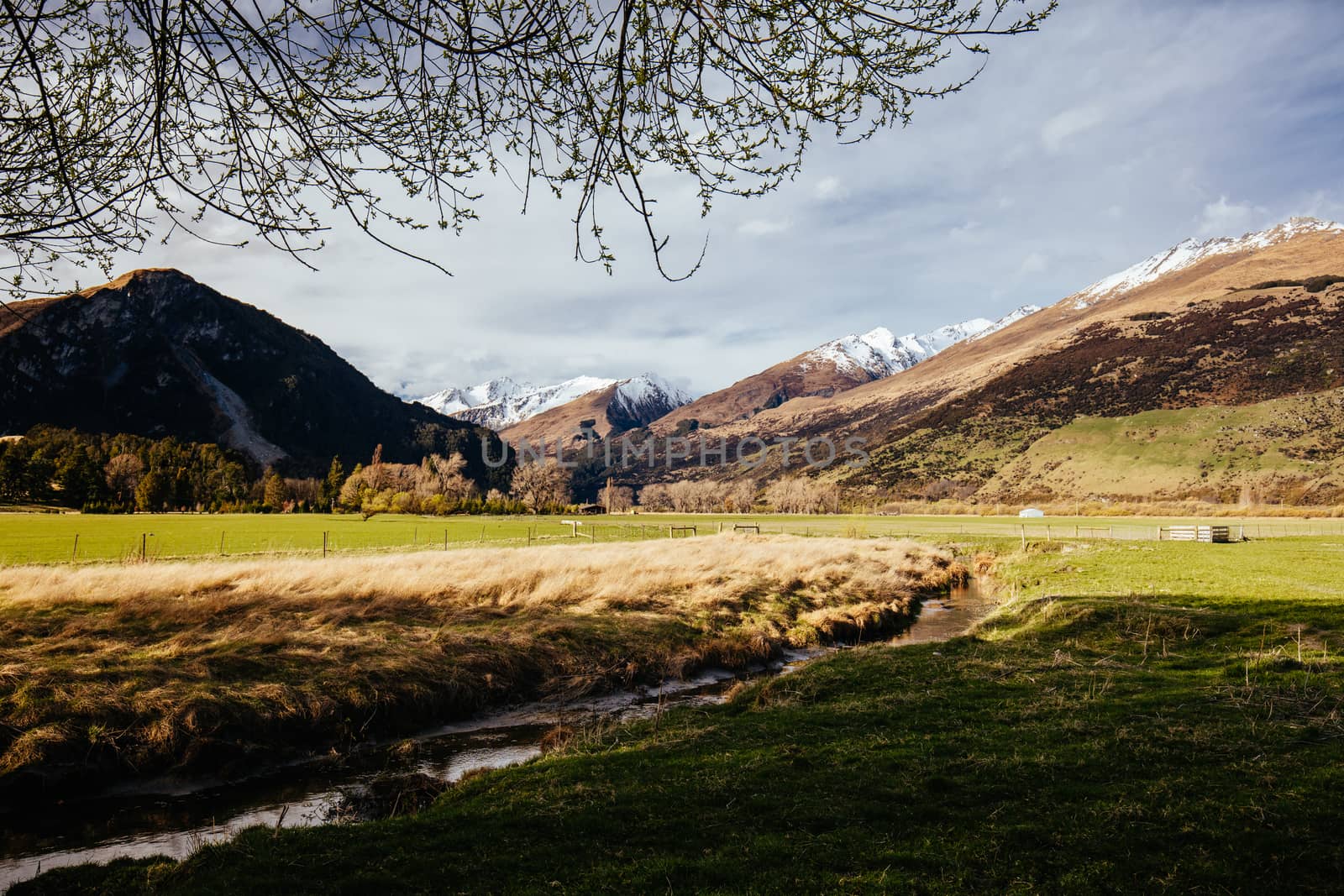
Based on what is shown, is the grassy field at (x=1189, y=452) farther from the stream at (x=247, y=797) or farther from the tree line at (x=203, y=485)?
the stream at (x=247, y=797)

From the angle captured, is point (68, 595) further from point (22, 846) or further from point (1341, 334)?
point (1341, 334)

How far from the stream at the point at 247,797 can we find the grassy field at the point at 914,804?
1.77 meters

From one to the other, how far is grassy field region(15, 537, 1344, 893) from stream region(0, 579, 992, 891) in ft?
5.81

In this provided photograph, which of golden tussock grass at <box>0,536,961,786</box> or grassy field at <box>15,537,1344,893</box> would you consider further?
golden tussock grass at <box>0,536,961,786</box>

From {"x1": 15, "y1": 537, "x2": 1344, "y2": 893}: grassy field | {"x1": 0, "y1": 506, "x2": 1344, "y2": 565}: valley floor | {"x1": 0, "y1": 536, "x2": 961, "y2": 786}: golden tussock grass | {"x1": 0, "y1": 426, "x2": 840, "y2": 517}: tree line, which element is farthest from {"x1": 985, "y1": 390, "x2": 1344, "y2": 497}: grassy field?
{"x1": 15, "y1": 537, "x2": 1344, "y2": 893}: grassy field

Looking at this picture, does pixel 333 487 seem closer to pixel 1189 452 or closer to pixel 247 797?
pixel 247 797

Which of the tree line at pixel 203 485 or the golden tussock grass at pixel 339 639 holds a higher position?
the tree line at pixel 203 485

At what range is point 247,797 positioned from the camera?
11477 millimetres

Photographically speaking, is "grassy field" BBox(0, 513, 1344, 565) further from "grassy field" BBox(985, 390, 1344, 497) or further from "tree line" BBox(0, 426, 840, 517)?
"grassy field" BBox(985, 390, 1344, 497)

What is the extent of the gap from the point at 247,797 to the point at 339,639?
6.53 meters

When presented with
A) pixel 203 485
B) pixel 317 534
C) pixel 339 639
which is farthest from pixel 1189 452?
pixel 203 485

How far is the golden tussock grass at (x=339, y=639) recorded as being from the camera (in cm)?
1259

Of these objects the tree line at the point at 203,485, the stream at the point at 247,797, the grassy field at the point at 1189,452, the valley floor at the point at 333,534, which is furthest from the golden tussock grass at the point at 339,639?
the grassy field at the point at 1189,452

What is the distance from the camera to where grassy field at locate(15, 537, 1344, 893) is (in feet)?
18.9
